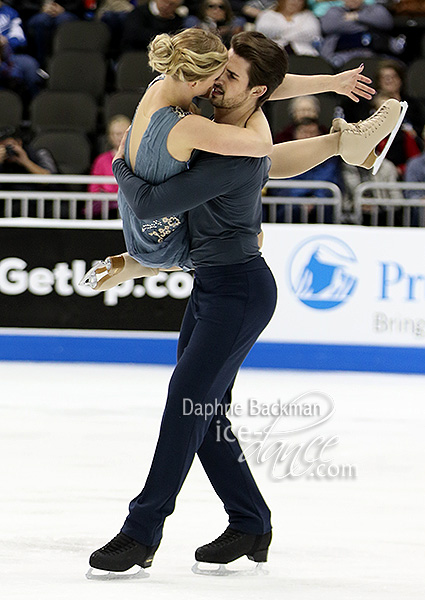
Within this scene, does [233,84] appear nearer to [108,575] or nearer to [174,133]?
[174,133]

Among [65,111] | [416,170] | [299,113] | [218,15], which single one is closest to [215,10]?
[218,15]

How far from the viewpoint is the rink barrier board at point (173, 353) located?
7.40 meters

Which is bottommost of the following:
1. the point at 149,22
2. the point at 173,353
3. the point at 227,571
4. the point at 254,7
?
the point at 173,353

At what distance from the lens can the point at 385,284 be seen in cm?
734

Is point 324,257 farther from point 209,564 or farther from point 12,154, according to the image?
point 209,564

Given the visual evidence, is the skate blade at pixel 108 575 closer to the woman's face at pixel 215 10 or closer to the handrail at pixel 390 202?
the handrail at pixel 390 202

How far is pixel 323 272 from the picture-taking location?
24.0 ft

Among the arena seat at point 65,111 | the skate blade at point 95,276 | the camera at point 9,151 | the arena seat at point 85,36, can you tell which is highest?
the arena seat at point 85,36

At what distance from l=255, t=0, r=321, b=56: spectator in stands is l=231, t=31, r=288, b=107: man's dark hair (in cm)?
670

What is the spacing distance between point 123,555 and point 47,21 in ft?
26.2

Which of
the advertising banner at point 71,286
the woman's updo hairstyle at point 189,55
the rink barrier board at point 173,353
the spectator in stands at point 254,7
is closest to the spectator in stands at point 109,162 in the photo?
the advertising banner at point 71,286

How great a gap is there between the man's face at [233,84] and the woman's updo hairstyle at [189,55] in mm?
103

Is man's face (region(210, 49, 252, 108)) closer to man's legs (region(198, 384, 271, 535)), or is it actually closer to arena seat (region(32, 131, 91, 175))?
man's legs (region(198, 384, 271, 535))

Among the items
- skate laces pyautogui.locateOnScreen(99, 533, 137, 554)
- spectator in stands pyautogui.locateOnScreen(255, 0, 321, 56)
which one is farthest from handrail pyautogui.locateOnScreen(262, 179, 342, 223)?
skate laces pyautogui.locateOnScreen(99, 533, 137, 554)
